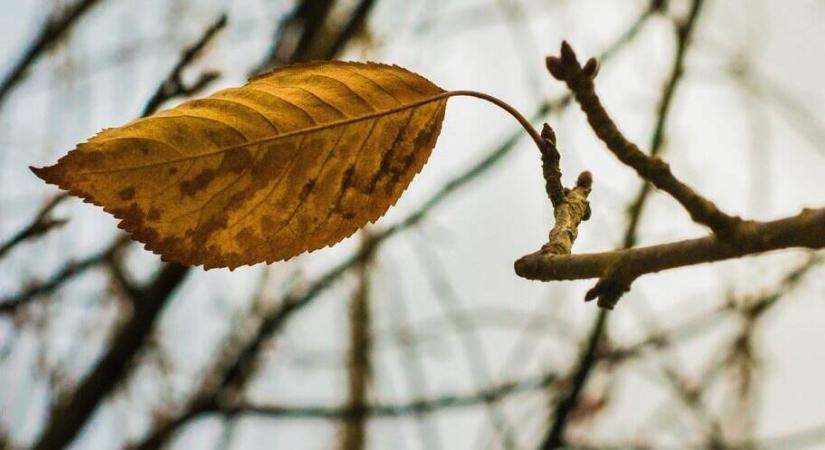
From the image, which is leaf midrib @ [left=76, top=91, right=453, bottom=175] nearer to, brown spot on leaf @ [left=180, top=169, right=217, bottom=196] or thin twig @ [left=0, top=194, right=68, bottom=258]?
brown spot on leaf @ [left=180, top=169, right=217, bottom=196]

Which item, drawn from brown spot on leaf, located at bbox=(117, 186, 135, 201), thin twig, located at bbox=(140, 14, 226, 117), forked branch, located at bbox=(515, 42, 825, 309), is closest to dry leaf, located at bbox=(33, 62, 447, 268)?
brown spot on leaf, located at bbox=(117, 186, 135, 201)

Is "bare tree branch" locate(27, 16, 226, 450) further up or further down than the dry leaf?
further up

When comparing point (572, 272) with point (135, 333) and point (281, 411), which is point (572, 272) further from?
point (281, 411)

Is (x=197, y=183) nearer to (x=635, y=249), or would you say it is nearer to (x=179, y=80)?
(x=635, y=249)

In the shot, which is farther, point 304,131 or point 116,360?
point 116,360

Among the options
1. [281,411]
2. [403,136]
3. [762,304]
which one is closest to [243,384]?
[281,411]

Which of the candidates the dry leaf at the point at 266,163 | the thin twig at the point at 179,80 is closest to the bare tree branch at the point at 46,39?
the thin twig at the point at 179,80

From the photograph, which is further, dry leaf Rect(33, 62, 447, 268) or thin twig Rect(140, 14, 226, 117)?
thin twig Rect(140, 14, 226, 117)

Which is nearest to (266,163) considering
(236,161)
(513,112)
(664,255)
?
(236,161)

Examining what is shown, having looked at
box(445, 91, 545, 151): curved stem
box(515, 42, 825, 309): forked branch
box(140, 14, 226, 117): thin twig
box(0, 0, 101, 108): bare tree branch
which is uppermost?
box(0, 0, 101, 108): bare tree branch
